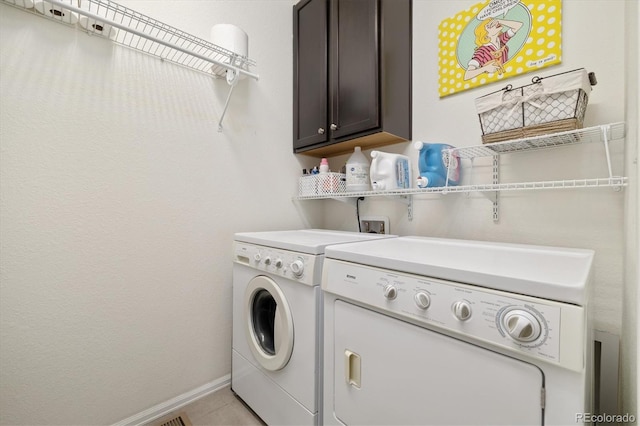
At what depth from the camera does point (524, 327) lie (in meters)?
0.60

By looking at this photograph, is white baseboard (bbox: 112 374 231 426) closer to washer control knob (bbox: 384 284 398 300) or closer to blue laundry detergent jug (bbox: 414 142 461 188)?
washer control knob (bbox: 384 284 398 300)

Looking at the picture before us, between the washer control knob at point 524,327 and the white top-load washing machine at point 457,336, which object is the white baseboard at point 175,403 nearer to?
the white top-load washing machine at point 457,336

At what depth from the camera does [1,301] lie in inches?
44.1

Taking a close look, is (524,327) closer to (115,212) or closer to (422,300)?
(422,300)

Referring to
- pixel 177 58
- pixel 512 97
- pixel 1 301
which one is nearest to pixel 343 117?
pixel 512 97

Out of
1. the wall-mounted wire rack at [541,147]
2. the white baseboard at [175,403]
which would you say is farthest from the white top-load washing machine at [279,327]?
the wall-mounted wire rack at [541,147]

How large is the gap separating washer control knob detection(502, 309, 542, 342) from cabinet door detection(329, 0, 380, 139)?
1174mm

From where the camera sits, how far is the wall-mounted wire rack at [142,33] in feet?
3.78

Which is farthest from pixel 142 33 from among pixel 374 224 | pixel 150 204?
pixel 374 224

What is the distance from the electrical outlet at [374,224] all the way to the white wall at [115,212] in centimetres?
73

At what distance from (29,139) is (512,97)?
201cm

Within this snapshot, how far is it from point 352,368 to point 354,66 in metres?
1.59

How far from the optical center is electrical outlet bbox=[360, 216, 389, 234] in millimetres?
1851

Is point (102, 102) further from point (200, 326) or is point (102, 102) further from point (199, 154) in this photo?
point (200, 326)
